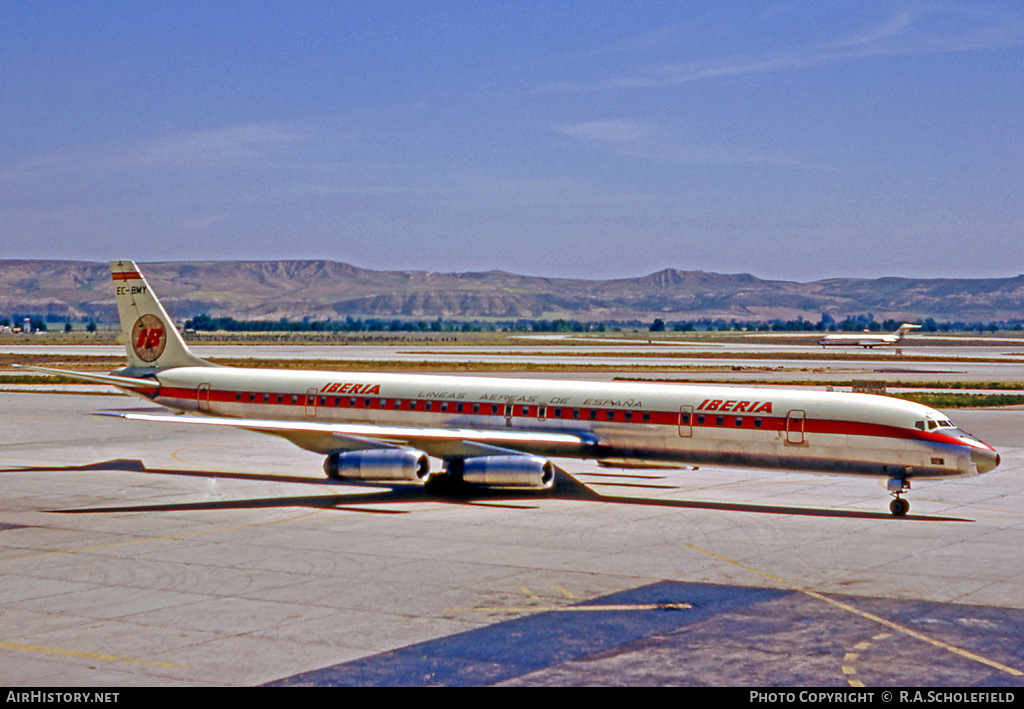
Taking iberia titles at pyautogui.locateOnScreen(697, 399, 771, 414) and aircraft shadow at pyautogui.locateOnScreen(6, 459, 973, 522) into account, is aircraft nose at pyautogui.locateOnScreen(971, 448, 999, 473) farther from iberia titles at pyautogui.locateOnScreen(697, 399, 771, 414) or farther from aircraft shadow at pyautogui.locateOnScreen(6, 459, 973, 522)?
iberia titles at pyautogui.locateOnScreen(697, 399, 771, 414)

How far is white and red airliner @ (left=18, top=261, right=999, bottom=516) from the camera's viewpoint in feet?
101

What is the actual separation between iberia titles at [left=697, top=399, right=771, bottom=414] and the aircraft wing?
3.81m

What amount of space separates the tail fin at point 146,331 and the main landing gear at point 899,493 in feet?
86.6

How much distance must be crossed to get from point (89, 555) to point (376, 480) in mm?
10081

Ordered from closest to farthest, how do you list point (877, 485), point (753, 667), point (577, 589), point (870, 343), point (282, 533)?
point (753, 667), point (577, 589), point (282, 533), point (877, 485), point (870, 343)

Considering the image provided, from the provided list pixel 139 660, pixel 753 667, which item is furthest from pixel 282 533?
pixel 753 667

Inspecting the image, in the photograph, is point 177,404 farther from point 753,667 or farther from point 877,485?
point 753,667

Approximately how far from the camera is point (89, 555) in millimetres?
25000

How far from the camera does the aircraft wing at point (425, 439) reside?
3403 cm

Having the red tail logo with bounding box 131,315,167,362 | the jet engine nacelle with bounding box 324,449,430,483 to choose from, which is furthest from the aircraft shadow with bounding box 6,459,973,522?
the red tail logo with bounding box 131,315,167,362

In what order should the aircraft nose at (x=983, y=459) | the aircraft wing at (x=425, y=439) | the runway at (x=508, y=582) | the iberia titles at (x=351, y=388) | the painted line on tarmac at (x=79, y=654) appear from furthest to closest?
the iberia titles at (x=351, y=388), the aircraft wing at (x=425, y=439), the aircraft nose at (x=983, y=459), the runway at (x=508, y=582), the painted line on tarmac at (x=79, y=654)

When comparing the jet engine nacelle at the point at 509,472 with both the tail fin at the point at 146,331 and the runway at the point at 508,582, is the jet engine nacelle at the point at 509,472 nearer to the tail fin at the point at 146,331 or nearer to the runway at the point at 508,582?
→ the runway at the point at 508,582

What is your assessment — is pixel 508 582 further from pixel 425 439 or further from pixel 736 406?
pixel 736 406

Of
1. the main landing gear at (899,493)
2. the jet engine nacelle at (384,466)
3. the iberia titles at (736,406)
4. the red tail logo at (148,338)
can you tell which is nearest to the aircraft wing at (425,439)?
the jet engine nacelle at (384,466)
